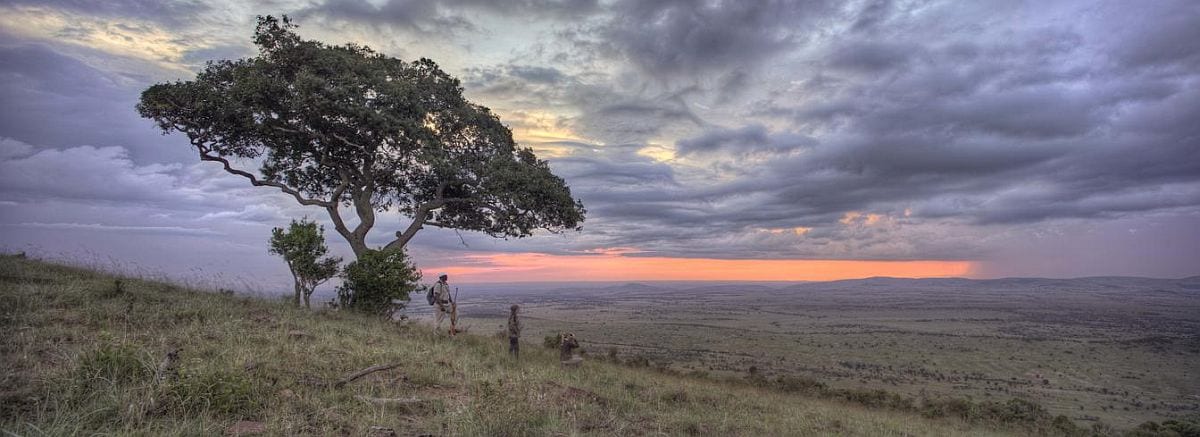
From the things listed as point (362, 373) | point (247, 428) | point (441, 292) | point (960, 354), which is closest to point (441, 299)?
point (441, 292)

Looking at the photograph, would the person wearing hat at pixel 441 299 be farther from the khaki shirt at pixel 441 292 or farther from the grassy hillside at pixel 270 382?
the grassy hillside at pixel 270 382

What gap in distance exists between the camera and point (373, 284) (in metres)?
19.5

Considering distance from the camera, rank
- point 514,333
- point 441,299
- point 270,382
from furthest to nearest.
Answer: point 441,299 < point 514,333 < point 270,382

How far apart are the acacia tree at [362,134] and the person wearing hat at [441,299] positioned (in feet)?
13.0

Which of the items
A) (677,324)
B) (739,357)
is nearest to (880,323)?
(677,324)

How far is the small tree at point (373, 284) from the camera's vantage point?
64.3 ft

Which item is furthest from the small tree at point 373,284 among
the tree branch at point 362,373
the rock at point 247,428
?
the rock at point 247,428

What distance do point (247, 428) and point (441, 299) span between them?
12417mm

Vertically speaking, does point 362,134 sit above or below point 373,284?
above

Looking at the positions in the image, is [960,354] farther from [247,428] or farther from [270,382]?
[247,428]

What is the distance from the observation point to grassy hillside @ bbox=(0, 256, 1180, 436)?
22.0 ft

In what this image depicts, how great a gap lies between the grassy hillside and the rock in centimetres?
9

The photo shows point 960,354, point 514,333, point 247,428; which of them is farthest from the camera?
point 960,354

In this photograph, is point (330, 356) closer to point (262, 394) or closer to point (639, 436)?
point (262, 394)
